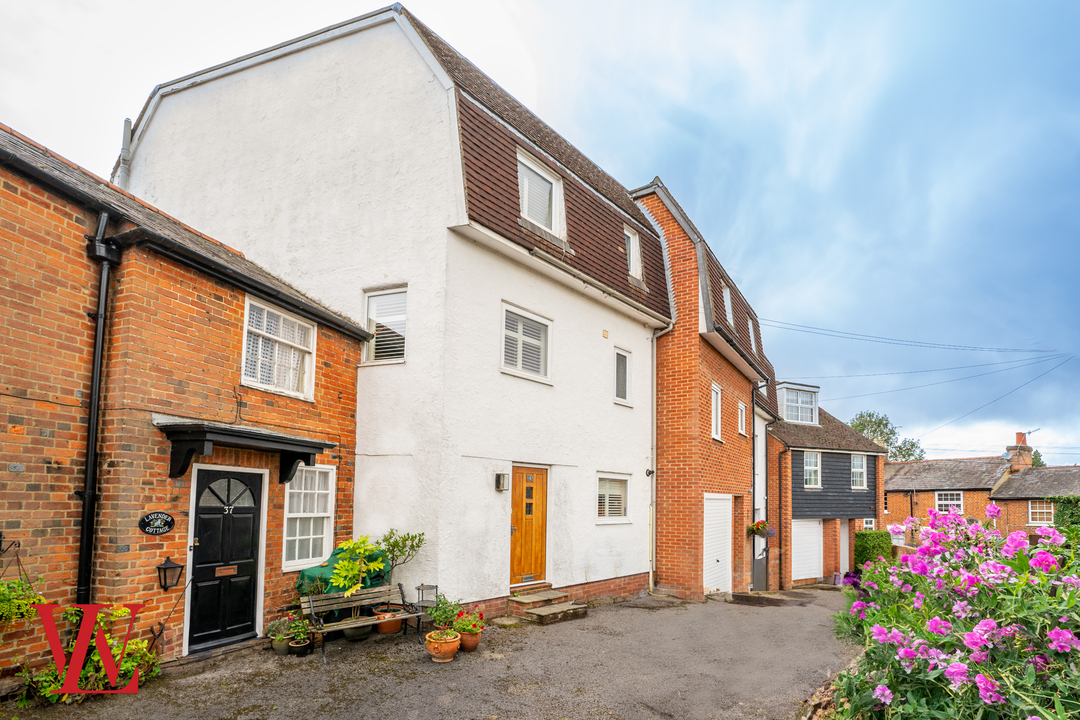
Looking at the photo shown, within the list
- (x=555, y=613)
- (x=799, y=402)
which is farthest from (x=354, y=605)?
(x=799, y=402)

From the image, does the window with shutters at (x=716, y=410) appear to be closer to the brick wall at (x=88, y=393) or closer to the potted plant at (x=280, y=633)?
the potted plant at (x=280, y=633)

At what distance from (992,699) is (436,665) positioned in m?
6.03

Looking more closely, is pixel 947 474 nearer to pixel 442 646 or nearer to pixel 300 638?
pixel 442 646

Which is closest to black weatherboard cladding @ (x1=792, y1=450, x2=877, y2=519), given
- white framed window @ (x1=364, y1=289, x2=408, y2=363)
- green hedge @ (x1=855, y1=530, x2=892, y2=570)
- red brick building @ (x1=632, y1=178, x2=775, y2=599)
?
green hedge @ (x1=855, y1=530, x2=892, y2=570)

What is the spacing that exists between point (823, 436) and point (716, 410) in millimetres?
15449

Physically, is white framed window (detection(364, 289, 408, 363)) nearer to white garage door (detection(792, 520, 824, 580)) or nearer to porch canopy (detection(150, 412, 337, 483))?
porch canopy (detection(150, 412, 337, 483))

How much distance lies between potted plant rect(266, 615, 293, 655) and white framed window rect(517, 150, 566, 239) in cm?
713

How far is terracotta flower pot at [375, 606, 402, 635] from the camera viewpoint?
927cm

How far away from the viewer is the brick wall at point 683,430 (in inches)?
598

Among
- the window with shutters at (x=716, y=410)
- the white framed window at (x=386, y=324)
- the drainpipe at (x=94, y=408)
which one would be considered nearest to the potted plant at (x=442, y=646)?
the drainpipe at (x=94, y=408)

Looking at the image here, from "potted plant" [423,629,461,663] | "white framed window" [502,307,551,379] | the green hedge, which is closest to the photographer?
"potted plant" [423,629,461,663]

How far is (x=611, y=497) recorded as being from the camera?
567 inches

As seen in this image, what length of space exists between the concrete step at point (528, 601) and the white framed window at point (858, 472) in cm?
2395

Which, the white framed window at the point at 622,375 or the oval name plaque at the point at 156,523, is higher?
the white framed window at the point at 622,375
